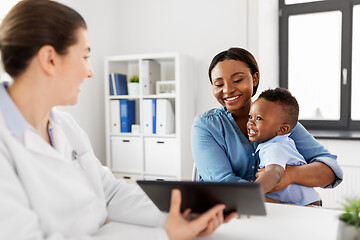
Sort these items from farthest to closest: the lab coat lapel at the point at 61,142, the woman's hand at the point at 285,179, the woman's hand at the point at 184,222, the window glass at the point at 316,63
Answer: the window glass at the point at 316,63 → the woman's hand at the point at 285,179 → the lab coat lapel at the point at 61,142 → the woman's hand at the point at 184,222

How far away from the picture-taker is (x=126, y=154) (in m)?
3.74

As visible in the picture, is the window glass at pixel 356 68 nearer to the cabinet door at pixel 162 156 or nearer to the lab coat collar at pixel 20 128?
the cabinet door at pixel 162 156

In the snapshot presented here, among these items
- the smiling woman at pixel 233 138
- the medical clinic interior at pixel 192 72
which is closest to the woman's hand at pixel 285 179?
the smiling woman at pixel 233 138

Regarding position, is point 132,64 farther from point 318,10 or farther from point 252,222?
point 252,222

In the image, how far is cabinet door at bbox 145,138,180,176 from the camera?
3551mm

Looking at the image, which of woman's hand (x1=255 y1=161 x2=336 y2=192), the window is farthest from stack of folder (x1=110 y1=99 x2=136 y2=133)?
woman's hand (x1=255 y1=161 x2=336 y2=192)

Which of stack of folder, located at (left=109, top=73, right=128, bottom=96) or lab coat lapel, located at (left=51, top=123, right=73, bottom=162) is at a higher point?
stack of folder, located at (left=109, top=73, right=128, bottom=96)

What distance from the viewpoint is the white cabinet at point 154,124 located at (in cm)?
354

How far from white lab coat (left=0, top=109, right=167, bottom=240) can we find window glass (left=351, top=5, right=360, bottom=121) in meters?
3.21

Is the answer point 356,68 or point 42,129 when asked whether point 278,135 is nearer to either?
point 42,129

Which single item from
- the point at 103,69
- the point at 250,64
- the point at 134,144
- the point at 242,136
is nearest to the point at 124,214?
the point at 242,136

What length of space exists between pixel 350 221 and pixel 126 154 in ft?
10.1

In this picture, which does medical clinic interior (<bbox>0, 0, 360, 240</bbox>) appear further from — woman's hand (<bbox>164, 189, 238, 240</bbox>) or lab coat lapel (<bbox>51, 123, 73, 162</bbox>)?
woman's hand (<bbox>164, 189, 238, 240</bbox>)

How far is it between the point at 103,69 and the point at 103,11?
2.23ft
